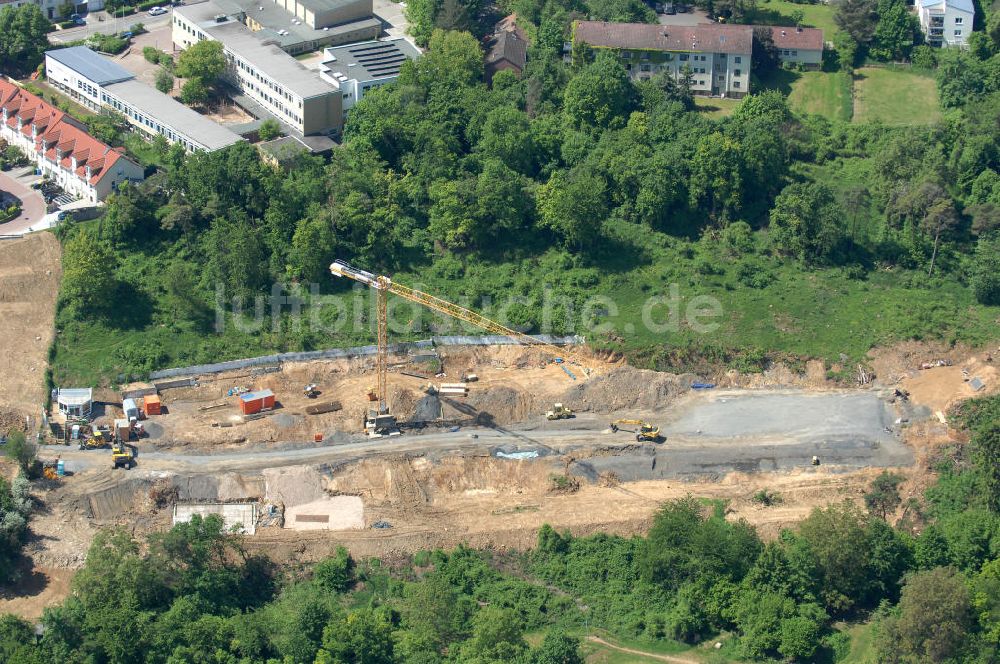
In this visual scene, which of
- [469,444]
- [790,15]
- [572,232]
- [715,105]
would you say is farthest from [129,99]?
[790,15]

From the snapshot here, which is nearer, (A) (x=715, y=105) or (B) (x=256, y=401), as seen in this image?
(B) (x=256, y=401)

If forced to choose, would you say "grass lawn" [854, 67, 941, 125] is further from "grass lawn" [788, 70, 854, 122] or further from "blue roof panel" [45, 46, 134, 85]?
"blue roof panel" [45, 46, 134, 85]

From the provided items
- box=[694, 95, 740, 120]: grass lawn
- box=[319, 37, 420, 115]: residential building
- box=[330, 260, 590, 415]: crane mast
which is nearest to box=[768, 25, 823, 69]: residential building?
box=[694, 95, 740, 120]: grass lawn

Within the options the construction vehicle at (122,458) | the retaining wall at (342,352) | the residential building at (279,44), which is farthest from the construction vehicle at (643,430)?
the residential building at (279,44)

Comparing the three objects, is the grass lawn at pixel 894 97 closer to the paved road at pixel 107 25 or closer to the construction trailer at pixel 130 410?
the paved road at pixel 107 25

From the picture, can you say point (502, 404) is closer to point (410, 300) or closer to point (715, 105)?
point (410, 300)
